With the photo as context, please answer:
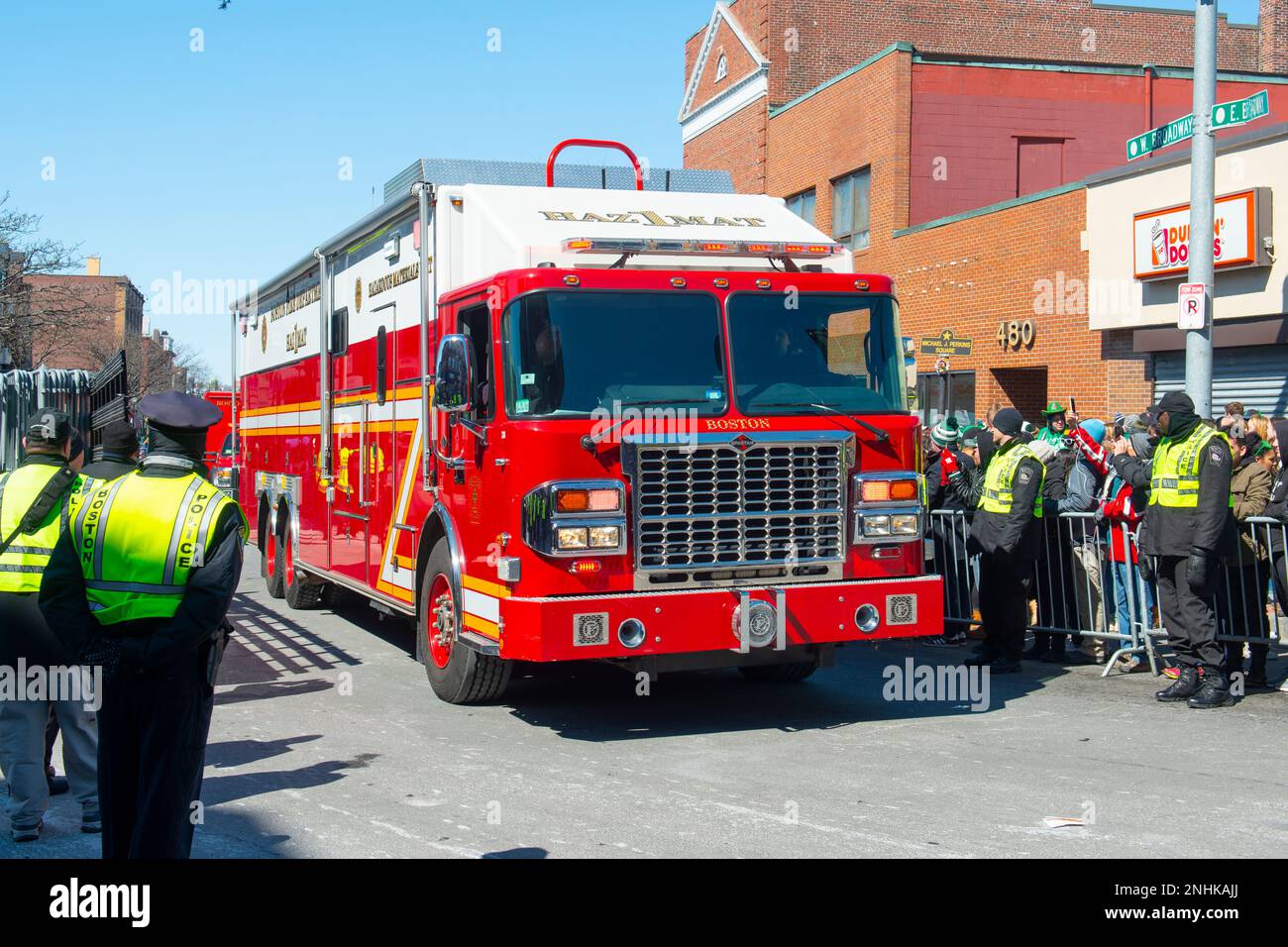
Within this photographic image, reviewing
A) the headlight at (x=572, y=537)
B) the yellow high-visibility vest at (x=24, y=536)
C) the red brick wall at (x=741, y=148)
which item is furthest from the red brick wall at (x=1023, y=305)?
the yellow high-visibility vest at (x=24, y=536)

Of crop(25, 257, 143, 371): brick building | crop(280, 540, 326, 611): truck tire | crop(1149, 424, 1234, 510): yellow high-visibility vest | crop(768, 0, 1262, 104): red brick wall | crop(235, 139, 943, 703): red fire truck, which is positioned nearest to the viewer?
crop(235, 139, 943, 703): red fire truck

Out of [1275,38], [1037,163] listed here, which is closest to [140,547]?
[1037,163]

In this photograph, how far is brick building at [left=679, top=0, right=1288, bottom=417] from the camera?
22.3 metres

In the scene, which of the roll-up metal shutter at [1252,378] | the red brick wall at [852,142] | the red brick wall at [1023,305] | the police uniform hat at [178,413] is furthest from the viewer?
the red brick wall at [852,142]

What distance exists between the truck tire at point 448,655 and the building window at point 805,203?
74.4ft

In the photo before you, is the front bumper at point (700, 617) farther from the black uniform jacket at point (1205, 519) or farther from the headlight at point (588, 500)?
the black uniform jacket at point (1205, 519)

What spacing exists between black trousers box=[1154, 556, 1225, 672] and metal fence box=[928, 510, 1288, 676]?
45 cm

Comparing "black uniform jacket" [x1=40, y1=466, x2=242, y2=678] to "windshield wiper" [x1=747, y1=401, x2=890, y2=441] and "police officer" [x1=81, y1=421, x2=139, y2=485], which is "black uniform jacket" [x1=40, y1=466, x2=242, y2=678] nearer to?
"police officer" [x1=81, y1=421, x2=139, y2=485]

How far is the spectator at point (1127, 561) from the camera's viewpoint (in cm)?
1062

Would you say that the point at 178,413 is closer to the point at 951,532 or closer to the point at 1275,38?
the point at 951,532

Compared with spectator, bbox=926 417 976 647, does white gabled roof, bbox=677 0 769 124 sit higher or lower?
higher

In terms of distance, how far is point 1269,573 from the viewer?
9.95 metres

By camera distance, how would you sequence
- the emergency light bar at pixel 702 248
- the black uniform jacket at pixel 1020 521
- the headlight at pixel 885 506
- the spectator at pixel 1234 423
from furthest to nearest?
the spectator at pixel 1234 423
the black uniform jacket at pixel 1020 521
the headlight at pixel 885 506
the emergency light bar at pixel 702 248

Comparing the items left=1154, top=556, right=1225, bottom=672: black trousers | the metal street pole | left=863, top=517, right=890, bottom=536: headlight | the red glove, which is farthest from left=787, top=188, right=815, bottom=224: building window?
left=863, top=517, right=890, bottom=536: headlight
